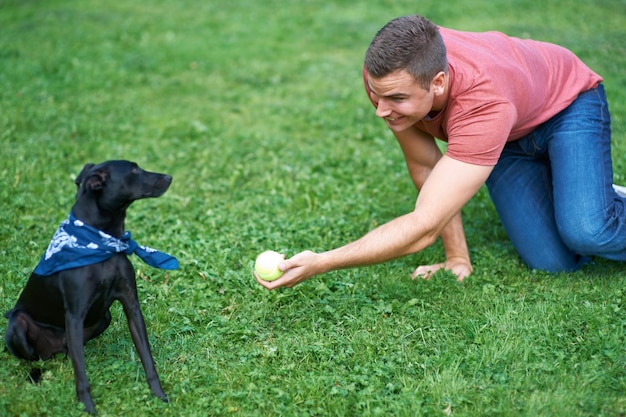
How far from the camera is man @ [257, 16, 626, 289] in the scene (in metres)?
3.98

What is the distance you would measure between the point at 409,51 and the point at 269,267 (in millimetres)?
1357

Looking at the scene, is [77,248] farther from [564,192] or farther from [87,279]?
[564,192]

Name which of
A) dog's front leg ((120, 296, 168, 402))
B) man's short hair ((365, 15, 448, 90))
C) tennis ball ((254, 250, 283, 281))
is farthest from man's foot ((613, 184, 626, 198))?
dog's front leg ((120, 296, 168, 402))

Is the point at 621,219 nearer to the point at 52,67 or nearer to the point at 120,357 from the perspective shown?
the point at 120,357

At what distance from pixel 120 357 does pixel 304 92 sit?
220 inches

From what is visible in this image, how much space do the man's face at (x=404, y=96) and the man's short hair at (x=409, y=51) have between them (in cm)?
4

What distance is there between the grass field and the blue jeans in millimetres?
215

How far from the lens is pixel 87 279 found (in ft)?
11.6

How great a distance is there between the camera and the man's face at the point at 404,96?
3.95 meters

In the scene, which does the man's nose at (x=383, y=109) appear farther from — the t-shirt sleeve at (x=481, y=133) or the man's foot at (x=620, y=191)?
the man's foot at (x=620, y=191)

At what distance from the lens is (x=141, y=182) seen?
3.78 metres

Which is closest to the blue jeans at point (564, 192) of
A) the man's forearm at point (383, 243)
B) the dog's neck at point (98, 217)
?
the man's forearm at point (383, 243)

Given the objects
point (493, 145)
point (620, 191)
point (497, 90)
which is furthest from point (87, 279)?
point (620, 191)

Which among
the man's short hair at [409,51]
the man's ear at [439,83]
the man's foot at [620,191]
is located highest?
A: the man's short hair at [409,51]
